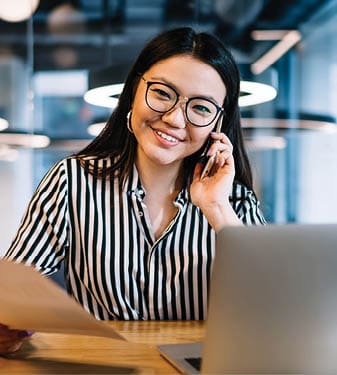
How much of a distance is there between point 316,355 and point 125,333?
0.57 metres

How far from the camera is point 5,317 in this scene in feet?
3.83

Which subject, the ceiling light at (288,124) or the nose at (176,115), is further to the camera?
the ceiling light at (288,124)

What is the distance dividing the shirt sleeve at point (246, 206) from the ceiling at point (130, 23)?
16.5 ft

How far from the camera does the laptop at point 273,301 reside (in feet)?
2.78

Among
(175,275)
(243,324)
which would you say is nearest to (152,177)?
(175,275)

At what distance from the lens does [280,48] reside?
22.4ft

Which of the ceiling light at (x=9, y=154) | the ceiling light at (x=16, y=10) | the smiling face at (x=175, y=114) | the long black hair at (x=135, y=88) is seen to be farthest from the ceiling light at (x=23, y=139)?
the smiling face at (x=175, y=114)

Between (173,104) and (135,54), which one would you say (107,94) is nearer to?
(173,104)

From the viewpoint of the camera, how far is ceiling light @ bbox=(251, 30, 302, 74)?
6770mm

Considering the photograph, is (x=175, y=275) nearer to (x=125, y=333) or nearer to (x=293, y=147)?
(x=125, y=333)

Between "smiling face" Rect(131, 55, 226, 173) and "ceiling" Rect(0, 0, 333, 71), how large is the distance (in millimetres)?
5154

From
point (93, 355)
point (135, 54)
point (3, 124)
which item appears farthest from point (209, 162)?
point (135, 54)

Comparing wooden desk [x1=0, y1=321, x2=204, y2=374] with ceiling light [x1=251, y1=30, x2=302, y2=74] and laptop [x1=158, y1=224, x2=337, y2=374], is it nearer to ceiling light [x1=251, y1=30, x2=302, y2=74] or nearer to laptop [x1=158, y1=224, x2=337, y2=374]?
laptop [x1=158, y1=224, x2=337, y2=374]

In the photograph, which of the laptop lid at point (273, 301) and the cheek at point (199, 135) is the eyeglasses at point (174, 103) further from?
the laptop lid at point (273, 301)
